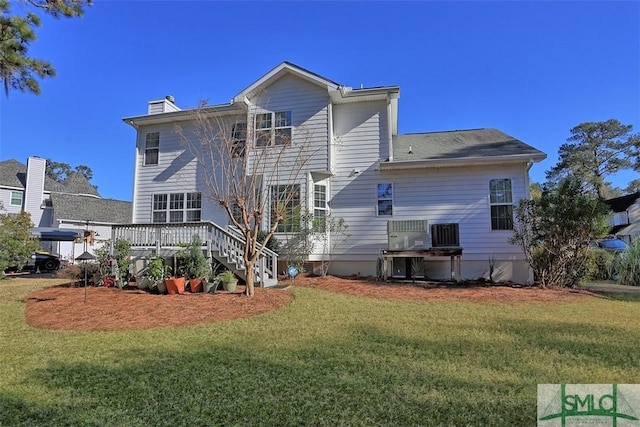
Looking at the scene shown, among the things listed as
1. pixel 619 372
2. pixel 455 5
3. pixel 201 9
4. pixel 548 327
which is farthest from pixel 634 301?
pixel 201 9

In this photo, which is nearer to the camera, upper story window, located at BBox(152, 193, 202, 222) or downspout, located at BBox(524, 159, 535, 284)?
downspout, located at BBox(524, 159, 535, 284)

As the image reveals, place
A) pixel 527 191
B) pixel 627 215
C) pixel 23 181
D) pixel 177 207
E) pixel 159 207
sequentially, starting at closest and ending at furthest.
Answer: pixel 527 191 < pixel 177 207 < pixel 159 207 < pixel 627 215 < pixel 23 181

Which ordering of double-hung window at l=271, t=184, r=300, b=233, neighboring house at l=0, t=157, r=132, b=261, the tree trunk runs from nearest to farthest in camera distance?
1. the tree trunk
2. double-hung window at l=271, t=184, r=300, b=233
3. neighboring house at l=0, t=157, r=132, b=261

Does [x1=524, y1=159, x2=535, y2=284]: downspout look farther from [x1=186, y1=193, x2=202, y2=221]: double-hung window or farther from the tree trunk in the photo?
[x1=186, y1=193, x2=202, y2=221]: double-hung window

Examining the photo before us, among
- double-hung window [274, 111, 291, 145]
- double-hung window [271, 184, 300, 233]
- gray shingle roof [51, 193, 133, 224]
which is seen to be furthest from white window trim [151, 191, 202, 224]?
gray shingle roof [51, 193, 133, 224]

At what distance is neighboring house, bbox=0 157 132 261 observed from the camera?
2811cm

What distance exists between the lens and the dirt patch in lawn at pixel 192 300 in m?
6.95

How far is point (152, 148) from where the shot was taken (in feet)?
52.3

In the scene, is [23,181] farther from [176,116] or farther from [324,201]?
[324,201]

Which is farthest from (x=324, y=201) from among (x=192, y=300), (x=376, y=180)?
(x=192, y=300)

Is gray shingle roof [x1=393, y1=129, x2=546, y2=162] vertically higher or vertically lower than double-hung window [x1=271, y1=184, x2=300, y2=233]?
higher

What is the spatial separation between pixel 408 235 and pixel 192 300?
7.54 meters

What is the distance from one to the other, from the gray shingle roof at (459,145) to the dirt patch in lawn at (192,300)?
470cm

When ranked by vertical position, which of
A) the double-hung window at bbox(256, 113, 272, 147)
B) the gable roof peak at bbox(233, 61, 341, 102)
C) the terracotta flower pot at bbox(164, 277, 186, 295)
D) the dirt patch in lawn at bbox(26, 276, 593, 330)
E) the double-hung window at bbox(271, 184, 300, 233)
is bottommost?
the dirt patch in lawn at bbox(26, 276, 593, 330)
